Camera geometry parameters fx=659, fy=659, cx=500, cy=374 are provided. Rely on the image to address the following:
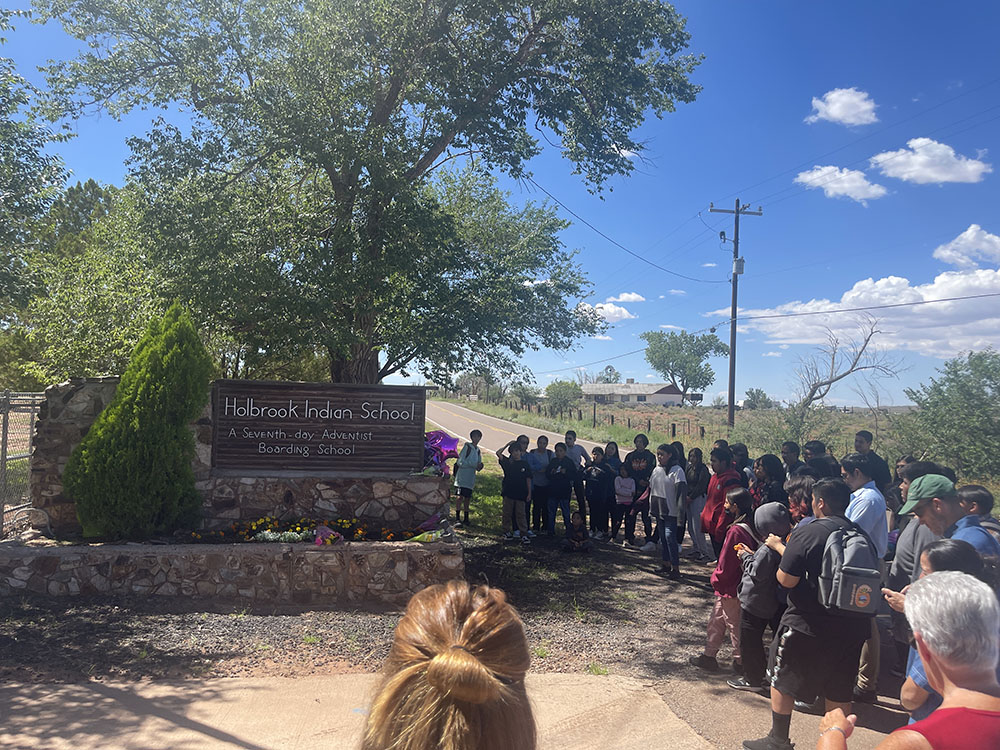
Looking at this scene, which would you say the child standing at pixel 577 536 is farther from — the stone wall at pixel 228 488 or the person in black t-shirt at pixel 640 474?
the stone wall at pixel 228 488

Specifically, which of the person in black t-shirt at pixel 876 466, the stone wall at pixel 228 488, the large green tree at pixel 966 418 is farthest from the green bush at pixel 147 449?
the large green tree at pixel 966 418

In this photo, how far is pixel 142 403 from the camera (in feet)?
24.2

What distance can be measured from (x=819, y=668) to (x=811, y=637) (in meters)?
0.17

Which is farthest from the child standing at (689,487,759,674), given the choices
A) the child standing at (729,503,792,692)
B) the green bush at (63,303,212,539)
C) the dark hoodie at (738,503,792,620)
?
the green bush at (63,303,212,539)

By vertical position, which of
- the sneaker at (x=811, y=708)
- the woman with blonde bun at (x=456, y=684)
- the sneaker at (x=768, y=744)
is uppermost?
the woman with blonde bun at (x=456, y=684)

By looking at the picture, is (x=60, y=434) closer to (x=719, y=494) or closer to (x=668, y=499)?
(x=668, y=499)

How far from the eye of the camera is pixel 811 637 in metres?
3.76

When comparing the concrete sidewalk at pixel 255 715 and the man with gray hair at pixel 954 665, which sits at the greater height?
the man with gray hair at pixel 954 665

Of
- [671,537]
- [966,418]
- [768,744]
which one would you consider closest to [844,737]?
[768,744]

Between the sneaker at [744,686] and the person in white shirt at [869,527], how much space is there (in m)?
0.68

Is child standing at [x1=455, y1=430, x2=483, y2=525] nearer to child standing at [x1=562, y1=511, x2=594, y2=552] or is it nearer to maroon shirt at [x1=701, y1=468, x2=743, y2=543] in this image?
child standing at [x1=562, y1=511, x2=594, y2=552]

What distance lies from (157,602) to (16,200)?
6.61 meters

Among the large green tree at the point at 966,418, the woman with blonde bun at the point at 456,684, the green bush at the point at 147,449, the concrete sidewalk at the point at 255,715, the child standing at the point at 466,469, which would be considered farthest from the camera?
the large green tree at the point at 966,418

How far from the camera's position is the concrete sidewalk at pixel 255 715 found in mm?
3979
